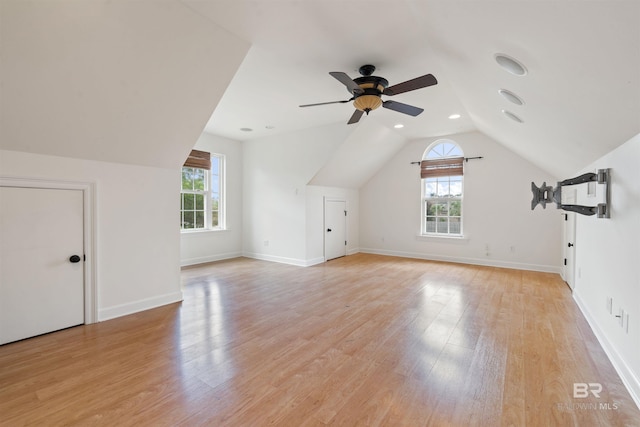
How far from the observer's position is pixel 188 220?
6352 millimetres

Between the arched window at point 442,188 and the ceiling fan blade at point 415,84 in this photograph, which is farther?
the arched window at point 442,188

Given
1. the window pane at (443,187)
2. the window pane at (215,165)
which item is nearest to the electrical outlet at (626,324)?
the window pane at (443,187)

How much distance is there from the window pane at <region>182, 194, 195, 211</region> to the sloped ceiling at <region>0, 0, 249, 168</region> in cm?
296

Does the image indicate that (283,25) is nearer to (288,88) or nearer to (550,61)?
(288,88)

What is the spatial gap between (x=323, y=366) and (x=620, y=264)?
8.26ft

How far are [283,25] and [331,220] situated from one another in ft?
16.0

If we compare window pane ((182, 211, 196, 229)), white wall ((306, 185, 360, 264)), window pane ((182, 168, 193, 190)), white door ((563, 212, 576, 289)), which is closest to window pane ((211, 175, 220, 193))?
window pane ((182, 168, 193, 190))

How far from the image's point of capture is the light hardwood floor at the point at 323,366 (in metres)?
1.81

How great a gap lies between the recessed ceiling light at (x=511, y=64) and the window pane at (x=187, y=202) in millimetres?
5964

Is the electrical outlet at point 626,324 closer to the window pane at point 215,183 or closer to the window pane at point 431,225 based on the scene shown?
the window pane at point 431,225

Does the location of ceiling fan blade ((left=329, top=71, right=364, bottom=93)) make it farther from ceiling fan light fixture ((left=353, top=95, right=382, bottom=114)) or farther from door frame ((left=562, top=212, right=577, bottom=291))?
door frame ((left=562, top=212, right=577, bottom=291))

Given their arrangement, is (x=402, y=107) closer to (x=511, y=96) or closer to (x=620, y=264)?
(x=511, y=96)

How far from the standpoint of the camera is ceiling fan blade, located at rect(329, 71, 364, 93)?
2621mm

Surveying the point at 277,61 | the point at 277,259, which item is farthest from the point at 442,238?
the point at 277,61
